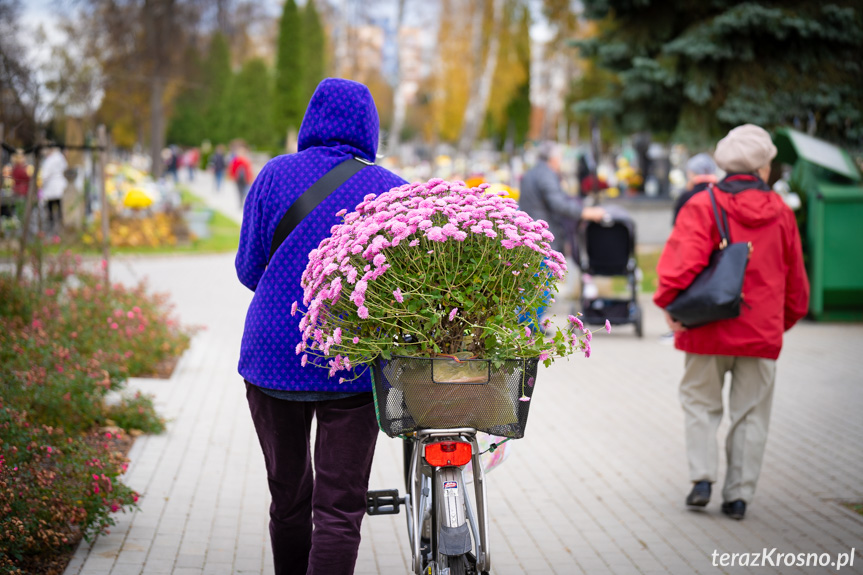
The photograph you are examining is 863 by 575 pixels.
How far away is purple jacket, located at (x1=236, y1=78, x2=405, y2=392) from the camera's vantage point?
3.35 metres

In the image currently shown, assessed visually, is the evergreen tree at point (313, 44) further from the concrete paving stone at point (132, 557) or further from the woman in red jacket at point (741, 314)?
the concrete paving stone at point (132, 557)

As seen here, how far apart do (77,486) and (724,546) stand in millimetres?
2984

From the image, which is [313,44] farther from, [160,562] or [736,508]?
[160,562]

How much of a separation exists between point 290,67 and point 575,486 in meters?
57.2

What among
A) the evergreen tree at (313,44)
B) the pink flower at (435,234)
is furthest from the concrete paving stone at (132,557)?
the evergreen tree at (313,44)

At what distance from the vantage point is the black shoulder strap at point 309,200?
3391 millimetres

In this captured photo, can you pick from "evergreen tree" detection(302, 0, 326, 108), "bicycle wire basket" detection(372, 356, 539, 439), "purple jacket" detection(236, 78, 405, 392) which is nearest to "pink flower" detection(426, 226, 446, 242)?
"bicycle wire basket" detection(372, 356, 539, 439)

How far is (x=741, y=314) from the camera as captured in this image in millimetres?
4965

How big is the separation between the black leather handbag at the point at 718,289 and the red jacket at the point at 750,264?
4 centimetres

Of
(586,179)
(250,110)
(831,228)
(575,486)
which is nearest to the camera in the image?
(575,486)

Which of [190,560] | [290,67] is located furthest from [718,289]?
[290,67]

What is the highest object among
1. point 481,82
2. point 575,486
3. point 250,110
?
point 481,82

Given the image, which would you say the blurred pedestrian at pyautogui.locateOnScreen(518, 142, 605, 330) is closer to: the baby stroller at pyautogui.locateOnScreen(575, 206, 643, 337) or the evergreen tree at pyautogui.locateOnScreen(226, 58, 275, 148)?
the baby stroller at pyautogui.locateOnScreen(575, 206, 643, 337)

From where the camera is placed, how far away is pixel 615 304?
1099 centimetres
